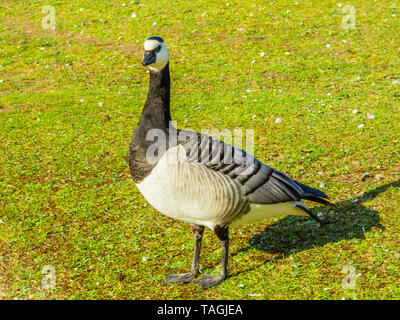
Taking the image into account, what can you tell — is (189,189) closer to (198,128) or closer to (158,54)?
(158,54)

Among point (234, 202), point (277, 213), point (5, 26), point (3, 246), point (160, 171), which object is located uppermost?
point (160, 171)

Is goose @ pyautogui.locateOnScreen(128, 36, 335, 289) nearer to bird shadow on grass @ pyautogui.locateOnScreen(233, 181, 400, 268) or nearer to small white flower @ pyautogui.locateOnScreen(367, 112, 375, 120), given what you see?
bird shadow on grass @ pyautogui.locateOnScreen(233, 181, 400, 268)

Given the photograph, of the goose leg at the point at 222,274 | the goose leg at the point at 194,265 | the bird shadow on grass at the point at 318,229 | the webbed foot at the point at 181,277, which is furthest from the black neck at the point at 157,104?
the bird shadow on grass at the point at 318,229

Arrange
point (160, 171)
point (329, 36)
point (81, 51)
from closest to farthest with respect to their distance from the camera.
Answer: point (160, 171) → point (329, 36) → point (81, 51)

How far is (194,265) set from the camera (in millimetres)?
5840

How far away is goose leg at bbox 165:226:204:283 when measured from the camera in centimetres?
572

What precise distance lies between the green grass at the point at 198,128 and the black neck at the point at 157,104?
1848 mm

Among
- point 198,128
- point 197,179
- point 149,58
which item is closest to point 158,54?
point 149,58

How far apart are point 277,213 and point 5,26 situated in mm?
15097

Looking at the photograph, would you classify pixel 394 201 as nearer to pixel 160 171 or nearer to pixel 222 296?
pixel 222 296

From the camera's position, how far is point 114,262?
244 inches

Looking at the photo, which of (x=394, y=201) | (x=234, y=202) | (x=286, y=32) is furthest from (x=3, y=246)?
(x=286, y=32)

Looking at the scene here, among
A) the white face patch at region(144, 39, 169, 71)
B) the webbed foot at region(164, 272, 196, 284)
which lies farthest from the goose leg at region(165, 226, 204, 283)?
the white face patch at region(144, 39, 169, 71)

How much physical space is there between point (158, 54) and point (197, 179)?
154 cm
